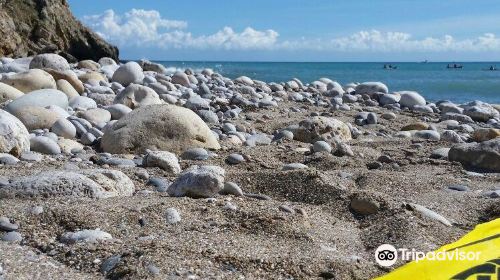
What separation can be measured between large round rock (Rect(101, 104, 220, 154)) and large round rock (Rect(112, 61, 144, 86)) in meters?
4.80

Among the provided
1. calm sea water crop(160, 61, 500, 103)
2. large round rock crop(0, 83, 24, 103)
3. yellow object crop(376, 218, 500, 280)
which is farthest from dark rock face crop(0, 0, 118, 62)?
yellow object crop(376, 218, 500, 280)

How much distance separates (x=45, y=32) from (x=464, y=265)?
586 inches

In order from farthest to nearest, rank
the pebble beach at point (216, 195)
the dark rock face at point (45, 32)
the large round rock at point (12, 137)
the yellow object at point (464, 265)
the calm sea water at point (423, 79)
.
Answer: the calm sea water at point (423, 79) → the dark rock face at point (45, 32) → the large round rock at point (12, 137) → the pebble beach at point (216, 195) → the yellow object at point (464, 265)

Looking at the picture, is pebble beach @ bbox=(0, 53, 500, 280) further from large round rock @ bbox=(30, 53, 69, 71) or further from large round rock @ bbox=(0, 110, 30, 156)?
large round rock @ bbox=(30, 53, 69, 71)

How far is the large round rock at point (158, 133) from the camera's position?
4.59 meters

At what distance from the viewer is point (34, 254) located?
88.7 inches

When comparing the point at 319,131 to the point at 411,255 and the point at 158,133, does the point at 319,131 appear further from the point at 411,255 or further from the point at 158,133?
the point at 411,255

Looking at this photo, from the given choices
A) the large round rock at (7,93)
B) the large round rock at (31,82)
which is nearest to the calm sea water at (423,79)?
the large round rock at (31,82)

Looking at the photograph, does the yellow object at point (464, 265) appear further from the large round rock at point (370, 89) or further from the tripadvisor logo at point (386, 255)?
the large round rock at point (370, 89)

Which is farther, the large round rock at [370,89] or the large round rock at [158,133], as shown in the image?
the large round rock at [370,89]

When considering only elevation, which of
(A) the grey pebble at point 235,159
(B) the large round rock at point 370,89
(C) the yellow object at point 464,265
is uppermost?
(C) the yellow object at point 464,265

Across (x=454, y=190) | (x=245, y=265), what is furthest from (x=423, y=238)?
(x=454, y=190)

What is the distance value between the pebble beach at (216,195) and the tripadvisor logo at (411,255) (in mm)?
49

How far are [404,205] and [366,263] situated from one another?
2.23 ft
